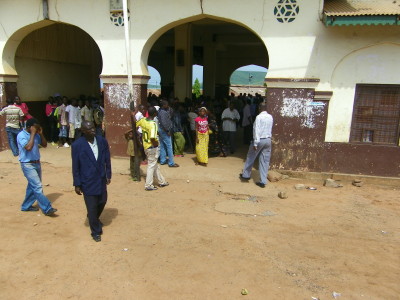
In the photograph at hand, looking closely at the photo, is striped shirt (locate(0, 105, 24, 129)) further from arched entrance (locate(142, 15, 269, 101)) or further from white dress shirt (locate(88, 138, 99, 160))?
white dress shirt (locate(88, 138, 99, 160))

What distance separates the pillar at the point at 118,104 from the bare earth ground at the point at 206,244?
1.75 meters

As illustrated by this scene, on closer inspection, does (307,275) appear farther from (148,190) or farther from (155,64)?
(155,64)

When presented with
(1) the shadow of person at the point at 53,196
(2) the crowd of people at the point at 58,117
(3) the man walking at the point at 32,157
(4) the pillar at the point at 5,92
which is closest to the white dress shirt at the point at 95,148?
(3) the man walking at the point at 32,157

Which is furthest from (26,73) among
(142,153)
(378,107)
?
(378,107)

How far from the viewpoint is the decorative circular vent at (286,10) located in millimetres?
6734

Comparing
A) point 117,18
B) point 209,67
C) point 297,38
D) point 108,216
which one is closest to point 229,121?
point 297,38

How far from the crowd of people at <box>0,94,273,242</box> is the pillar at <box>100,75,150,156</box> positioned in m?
0.37

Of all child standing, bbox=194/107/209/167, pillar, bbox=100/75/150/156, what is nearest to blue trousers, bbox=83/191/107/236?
child standing, bbox=194/107/209/167

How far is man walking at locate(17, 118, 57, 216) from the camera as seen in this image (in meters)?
4.81

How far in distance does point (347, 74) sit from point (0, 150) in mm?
9043

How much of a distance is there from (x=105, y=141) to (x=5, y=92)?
607 cm

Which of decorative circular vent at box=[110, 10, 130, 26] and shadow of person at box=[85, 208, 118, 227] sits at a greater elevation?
decorative circular vent at box=[110, 10, 130, 26]

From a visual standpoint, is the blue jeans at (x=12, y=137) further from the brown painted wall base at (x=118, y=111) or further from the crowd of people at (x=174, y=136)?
the crowd of people at (x=174, y=136)

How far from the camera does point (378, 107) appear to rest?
691cm
